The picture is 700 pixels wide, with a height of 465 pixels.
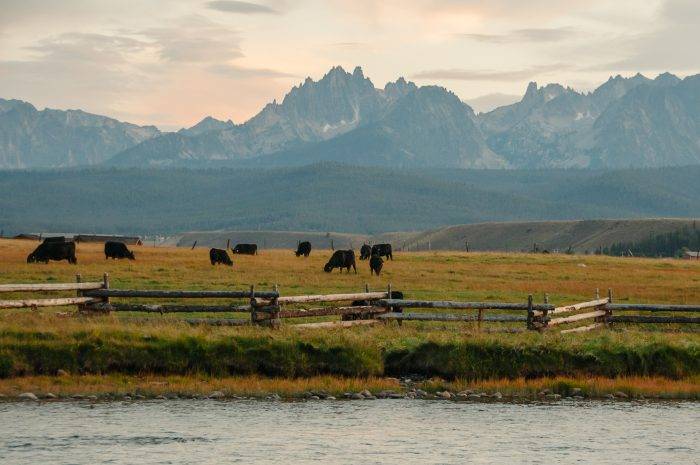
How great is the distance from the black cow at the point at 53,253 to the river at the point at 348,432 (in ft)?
125

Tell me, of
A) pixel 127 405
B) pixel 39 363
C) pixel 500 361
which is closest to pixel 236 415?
pixel 127 405

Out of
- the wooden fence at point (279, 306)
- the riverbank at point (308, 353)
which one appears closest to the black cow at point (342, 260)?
the wooden fence at point (279, 306)

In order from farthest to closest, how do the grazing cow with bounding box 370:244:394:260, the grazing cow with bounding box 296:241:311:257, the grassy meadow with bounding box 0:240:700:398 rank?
the grazing cow with bounding box 296:241:311:257
the grazing cow with bounding box 370:244:394:260
the grassy meadow with bounding box 0:240:700:398

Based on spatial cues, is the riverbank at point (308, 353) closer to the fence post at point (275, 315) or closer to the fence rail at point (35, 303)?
the fence rail at point (35, 303)

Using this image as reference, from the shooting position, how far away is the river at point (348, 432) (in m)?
21.4

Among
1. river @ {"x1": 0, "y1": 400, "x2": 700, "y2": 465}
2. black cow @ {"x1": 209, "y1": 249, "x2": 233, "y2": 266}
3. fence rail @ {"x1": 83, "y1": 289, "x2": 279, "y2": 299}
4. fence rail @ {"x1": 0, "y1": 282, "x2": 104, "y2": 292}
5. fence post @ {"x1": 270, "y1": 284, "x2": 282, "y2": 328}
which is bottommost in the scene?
river @ {"x1": 0, "y1": 400, "x2": 700, "y2": 465}

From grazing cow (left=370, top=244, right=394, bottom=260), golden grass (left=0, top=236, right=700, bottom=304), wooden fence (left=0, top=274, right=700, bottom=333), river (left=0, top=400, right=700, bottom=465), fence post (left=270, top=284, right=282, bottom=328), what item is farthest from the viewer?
grazing cow (left=370, top=244, right=394, bottom=260)

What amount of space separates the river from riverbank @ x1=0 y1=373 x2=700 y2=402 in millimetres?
633

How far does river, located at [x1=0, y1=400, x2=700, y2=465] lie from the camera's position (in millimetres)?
21375

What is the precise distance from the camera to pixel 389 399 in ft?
88.3

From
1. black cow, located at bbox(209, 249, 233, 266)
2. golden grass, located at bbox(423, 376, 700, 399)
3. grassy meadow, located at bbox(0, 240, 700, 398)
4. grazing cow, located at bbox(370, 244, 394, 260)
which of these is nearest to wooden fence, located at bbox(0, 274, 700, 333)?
grassy meadow, located at bbox(0, 240, 700, 398)

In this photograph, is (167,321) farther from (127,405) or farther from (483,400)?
(483,400)

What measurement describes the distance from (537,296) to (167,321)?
Result: 71.4ft

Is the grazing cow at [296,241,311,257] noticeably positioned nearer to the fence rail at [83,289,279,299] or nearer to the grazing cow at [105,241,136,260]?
the grazing cow at [105,241,136,260]
